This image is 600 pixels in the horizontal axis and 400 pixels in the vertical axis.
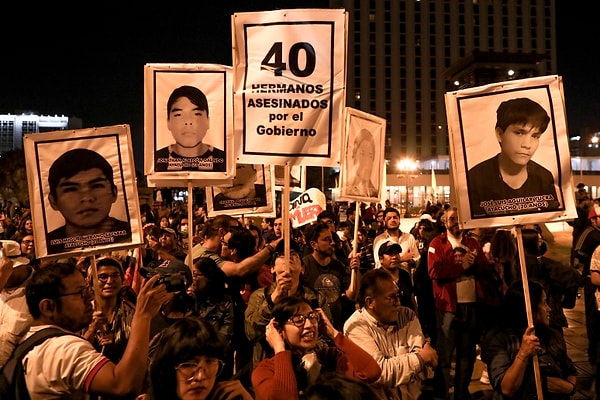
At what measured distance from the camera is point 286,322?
324 cm

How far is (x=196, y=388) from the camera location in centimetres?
260

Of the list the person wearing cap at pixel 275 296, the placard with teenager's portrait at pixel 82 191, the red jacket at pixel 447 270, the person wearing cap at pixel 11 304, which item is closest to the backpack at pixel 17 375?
the person wearing cap at pixel 11 304

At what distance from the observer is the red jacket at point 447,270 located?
20.2 ft

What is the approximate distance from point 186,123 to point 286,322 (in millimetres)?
2814

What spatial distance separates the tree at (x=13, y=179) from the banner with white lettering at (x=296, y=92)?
138 ft

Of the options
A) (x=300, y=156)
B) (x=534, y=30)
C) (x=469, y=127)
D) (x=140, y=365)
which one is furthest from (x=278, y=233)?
(x=534, y=30)

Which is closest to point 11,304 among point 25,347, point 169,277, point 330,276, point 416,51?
point 169,277

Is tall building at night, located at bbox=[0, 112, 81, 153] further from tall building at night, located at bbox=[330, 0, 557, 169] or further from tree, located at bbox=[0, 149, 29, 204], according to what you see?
tree, located at bbox=[0, 149, 29, 204]

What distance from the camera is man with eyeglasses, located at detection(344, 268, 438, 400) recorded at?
360cm

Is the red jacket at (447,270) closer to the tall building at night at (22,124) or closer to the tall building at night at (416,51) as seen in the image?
the tall building at night at (416,51)

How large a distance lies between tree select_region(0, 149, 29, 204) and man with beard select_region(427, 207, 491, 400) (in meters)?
41.4

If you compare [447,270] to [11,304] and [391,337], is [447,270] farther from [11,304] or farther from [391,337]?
[11,304]

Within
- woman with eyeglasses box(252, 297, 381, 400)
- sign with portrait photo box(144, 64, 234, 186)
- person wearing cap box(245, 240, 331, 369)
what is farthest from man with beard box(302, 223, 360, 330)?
woman with eyeglasses box(252, 297, 381, 400)

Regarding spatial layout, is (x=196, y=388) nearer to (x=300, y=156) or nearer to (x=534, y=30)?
(x=300, y=156)
